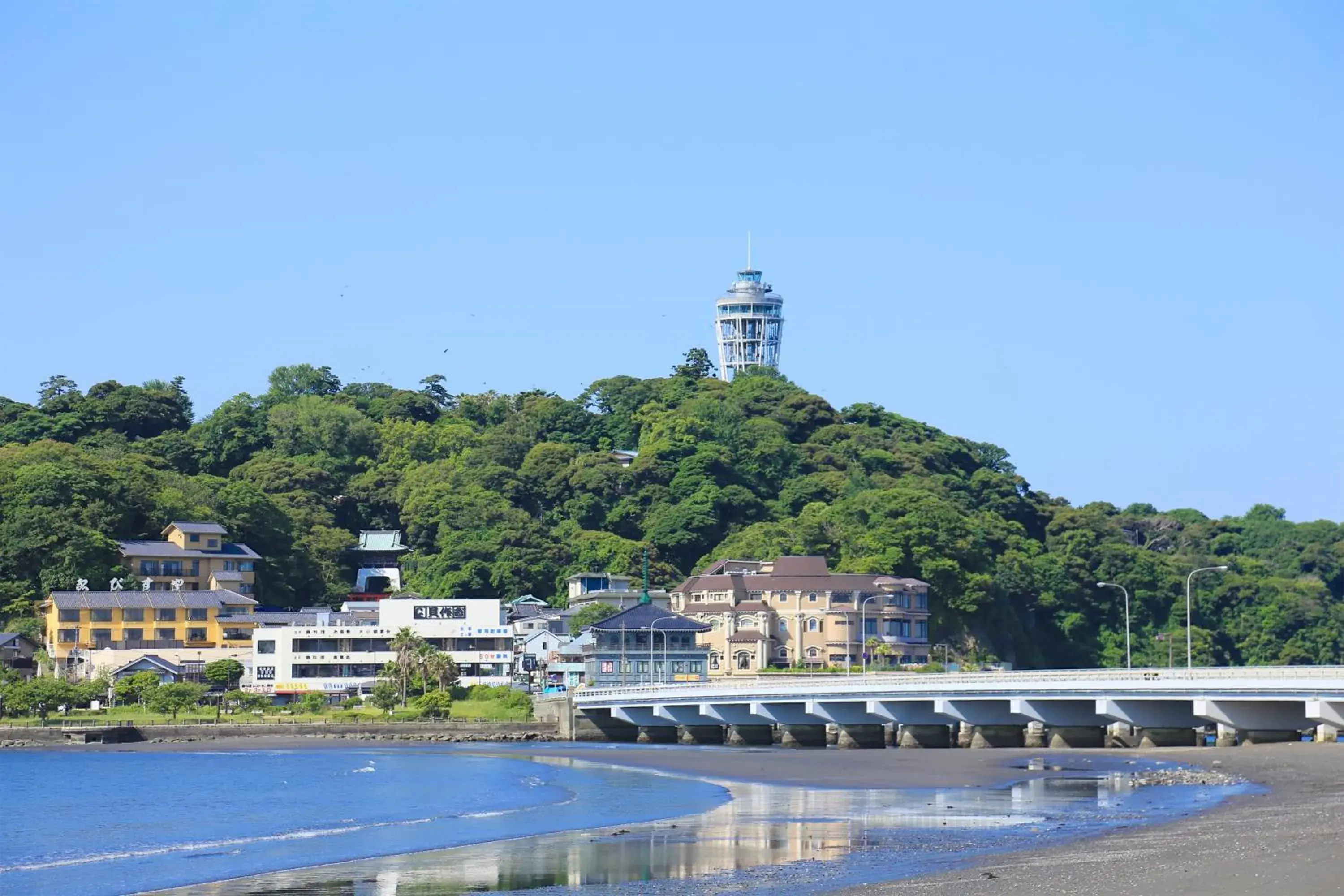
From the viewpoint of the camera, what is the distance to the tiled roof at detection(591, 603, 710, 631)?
234ft

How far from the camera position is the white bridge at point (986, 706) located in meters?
43.3

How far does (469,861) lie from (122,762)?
3204 centimetres

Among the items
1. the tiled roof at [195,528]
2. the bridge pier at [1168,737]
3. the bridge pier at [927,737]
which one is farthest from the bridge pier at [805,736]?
the tiled roof at [195,528]

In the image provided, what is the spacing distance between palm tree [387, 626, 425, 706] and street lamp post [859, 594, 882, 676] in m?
20.4

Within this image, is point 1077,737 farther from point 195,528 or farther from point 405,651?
point 195,528

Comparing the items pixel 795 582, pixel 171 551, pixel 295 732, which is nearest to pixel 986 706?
pixel 295 732

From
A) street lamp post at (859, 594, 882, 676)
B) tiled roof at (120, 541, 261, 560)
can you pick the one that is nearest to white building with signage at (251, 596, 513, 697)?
tiled roof at (120, 541, 261, 560)

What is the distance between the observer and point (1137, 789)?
36.7m

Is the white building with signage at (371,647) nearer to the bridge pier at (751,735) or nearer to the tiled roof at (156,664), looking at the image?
the tiled roof at (156,664)

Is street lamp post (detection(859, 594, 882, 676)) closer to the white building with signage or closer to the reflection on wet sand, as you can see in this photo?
the white building with signage

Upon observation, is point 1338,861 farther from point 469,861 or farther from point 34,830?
point 34,830

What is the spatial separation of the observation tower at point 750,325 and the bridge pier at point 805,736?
119359 mm

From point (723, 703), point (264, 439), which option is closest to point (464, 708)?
point (723, 703)

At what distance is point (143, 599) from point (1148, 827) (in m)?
64.2
